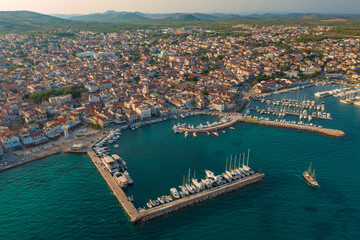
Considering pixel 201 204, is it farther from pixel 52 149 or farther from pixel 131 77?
pixel 131 77

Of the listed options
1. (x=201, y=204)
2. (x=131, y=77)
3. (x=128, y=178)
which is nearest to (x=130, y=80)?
(x=131, y=77)

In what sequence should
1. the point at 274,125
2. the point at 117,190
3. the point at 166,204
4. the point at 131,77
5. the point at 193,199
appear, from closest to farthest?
the point at 166,204 → the point at 193,199 → the point at 117,190 → the point at 274,125 → the point at 131,77

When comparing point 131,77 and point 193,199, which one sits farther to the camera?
point 131,77

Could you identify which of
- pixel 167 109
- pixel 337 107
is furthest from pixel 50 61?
pixel 337 107

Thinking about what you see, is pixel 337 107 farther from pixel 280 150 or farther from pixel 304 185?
pixel 304 185

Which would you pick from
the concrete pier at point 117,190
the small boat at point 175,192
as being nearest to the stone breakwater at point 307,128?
the small boat at point 175,192

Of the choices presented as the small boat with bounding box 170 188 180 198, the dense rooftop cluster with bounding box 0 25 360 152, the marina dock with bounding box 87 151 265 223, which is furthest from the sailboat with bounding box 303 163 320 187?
the dense rooftop cluster with bounding box 0 25 360 152

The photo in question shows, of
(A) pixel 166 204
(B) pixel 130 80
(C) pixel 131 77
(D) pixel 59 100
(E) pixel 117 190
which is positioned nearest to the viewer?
(A) pixel 166 204

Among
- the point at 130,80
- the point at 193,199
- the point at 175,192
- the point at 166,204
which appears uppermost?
the point at 130,80
